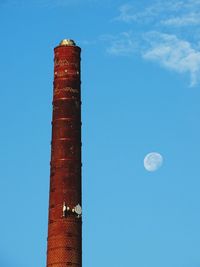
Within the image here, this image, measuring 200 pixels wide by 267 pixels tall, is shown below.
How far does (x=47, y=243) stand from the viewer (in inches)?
1591

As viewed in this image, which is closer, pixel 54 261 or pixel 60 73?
pixel 54 261

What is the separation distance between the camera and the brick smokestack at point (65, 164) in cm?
3984

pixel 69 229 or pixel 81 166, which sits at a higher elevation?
pixel 81 166

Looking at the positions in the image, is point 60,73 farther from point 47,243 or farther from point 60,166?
point 47,243

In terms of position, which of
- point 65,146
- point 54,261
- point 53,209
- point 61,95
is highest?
point 61,95

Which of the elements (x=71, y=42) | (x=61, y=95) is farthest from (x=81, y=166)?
(x=71, y=42)

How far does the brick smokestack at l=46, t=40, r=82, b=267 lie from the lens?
39.8 m

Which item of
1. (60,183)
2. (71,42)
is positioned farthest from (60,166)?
(71,42)

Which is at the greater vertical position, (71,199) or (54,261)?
(71,199)

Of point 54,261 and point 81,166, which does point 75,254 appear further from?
point 81,166

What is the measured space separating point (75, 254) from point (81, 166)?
483 centimetres

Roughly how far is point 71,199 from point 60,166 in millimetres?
1868

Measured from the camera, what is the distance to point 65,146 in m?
41.2

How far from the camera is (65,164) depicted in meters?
41.0
